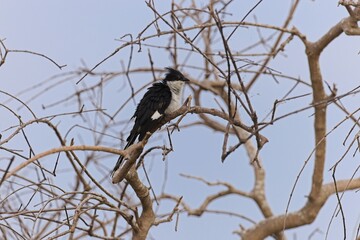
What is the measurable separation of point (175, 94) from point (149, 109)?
0.92 feet

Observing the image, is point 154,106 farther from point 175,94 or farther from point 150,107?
point 175,94

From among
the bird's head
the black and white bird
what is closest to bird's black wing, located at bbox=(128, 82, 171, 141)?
the black and white bird

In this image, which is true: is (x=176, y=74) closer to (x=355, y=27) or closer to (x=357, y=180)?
A: (x=355, y=27)

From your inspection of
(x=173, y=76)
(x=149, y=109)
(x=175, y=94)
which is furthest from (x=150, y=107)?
(x=173, y=76)

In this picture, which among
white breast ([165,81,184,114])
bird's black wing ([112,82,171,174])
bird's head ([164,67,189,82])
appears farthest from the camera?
bird's head ([164,67,189,82])

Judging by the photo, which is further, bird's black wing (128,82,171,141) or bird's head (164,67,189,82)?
bird's head (164,67,189,82)

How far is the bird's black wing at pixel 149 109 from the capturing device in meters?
2.93

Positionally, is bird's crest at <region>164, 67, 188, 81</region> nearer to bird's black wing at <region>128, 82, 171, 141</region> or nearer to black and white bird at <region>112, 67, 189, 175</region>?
black and white bird at <region>112, 67, 189, 175</region>

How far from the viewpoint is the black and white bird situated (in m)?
2.94

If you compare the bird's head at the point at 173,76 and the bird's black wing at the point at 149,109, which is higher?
the bird's head at the point at 173,76

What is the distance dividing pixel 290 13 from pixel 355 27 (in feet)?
4.41

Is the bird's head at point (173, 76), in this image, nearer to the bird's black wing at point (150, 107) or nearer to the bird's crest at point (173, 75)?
the bird's crest at point (173, 75)

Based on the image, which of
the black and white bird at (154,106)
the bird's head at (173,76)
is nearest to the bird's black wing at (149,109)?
the black and white bird at (154,106)

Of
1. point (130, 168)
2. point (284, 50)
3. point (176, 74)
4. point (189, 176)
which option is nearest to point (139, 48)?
point (130, 168)
